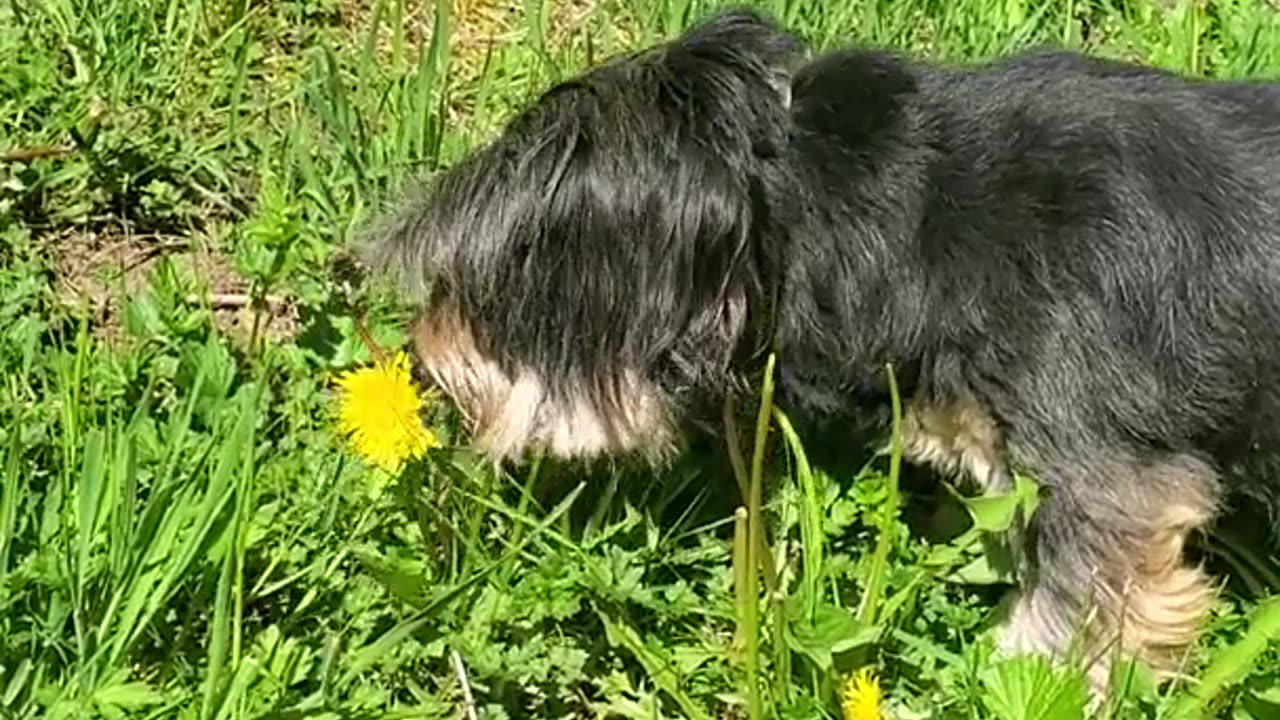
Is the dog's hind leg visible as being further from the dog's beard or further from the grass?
the dog's beard

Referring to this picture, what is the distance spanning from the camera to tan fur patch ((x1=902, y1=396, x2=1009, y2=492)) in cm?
309

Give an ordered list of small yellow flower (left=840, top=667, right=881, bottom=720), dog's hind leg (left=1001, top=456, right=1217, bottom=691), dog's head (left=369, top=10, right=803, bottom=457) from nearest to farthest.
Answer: small yellow flower (left=840, top=667, right=881, bottom=720)
dog's head (left=369, top=10, right=803, bottom=457)
dog's hind leg (left=1001, top=456, right=1217, bottom=691)

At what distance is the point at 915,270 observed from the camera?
305 centimetres

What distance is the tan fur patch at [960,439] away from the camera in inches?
122

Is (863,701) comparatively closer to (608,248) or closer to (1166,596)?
(608,248)

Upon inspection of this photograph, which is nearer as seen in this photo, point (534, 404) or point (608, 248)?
point (608, 248)

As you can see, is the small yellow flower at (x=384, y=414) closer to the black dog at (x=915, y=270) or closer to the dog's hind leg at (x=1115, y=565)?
the black dog at (x=915, y=270)

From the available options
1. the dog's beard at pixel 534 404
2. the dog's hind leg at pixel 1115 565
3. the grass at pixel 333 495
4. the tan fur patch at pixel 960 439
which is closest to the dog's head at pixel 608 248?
the dog's beard at pixel 534 404

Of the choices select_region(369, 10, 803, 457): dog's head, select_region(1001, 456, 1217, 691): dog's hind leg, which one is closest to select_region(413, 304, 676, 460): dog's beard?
select_region(369, 10, 803, 457): dog's head

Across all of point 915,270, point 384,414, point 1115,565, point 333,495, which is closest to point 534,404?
point 384,414

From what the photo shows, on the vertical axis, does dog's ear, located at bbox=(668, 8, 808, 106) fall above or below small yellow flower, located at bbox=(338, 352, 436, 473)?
above

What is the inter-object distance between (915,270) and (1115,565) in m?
0.52

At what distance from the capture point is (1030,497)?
280cm

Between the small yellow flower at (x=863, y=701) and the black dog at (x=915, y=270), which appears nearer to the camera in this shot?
the small yellow flower at (x=863, y=701)
